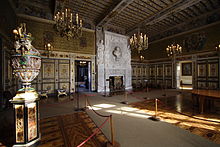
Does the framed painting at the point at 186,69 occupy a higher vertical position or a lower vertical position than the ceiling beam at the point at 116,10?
lower

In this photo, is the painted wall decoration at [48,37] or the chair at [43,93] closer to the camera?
the chair at [43,93]

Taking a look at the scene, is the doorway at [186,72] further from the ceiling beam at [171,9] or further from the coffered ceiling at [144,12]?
the ceiling beam at [171,9]

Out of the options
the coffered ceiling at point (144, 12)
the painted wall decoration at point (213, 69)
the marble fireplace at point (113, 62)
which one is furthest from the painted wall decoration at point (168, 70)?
the marble fireplace at point (113, 62)

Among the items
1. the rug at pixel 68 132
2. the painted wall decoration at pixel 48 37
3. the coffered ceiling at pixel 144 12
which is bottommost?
the rug at pixel 68 132

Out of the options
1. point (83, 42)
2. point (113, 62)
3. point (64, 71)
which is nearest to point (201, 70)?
point (113, 62)

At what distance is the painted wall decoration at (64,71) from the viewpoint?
30.2 ft

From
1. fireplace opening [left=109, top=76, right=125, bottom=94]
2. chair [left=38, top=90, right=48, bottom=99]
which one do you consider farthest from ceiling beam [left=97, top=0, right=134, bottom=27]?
chair [left=38, top=90, right=48, bottom=99]

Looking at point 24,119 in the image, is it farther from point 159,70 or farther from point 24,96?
point 159,70

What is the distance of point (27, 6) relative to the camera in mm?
7824

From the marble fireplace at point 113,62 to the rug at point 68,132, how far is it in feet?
20.9

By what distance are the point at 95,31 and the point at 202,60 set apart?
11.3m

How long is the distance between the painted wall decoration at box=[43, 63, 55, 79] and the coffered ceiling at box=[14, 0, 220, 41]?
421 cm

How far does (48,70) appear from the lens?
8.69 meters

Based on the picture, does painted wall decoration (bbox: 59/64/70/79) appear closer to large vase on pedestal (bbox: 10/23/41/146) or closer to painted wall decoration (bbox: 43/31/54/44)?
painted wall decoration (bbox: 43/31/54/44)
